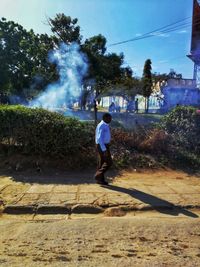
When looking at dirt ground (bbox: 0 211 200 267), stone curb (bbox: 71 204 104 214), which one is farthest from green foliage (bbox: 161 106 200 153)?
stone curb (bbox: 71 204 104 214)

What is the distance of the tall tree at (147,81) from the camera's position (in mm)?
32888

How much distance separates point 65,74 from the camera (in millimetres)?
23812

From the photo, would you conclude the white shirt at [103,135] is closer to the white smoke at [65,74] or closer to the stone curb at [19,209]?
the stone curb at [19,209]

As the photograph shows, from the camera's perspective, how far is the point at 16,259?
14.2ft

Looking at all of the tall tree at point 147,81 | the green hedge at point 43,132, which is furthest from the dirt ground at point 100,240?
the tall tree at point 147,81

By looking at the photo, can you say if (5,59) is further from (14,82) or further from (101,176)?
(101,176)

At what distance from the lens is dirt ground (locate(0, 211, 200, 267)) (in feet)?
14.3

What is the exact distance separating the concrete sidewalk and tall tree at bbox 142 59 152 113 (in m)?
23.4

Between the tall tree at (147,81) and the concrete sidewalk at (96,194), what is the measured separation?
2341 centimetres

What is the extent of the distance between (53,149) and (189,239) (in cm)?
492

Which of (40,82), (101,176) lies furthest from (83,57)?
(101,176)

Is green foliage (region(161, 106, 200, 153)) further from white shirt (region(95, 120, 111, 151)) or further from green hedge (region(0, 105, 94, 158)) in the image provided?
white shirt (region(95, 120, 111, 151))

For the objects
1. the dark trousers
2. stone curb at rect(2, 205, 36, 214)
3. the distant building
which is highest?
the distant building

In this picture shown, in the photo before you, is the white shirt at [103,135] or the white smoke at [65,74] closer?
the white shirt at [103,135]
